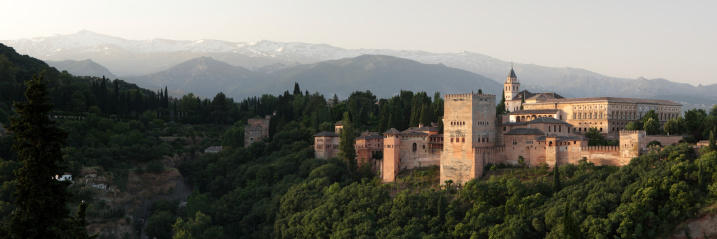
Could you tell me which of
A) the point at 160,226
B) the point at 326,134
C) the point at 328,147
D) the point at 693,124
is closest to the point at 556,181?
the point at 693,124

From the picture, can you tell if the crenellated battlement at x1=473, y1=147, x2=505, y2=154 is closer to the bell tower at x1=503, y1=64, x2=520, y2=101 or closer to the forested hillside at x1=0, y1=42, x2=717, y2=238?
the forested hillside at x1=0, y1=42, x2=717, y2=238

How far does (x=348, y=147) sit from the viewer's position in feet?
196

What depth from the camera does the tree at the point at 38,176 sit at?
1761 cm

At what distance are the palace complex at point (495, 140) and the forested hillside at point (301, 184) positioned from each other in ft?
3.44

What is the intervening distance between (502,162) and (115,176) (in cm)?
3120

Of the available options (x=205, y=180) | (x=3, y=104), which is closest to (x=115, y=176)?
(x=205, y=180)

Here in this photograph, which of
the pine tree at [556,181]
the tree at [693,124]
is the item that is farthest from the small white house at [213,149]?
the tree at [693,124]

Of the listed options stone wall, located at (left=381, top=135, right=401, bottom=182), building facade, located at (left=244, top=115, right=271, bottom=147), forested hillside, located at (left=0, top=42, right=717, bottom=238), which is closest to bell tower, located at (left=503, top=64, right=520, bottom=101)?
forested hillside, located at (left=0, top=42, right=717, bottom=238)

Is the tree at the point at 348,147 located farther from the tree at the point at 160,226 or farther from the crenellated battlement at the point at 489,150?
the tree at the point at 160,226

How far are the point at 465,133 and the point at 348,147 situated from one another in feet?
37.2

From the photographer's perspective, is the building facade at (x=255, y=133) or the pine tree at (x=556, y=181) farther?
the building facade at (x=255, y=133)

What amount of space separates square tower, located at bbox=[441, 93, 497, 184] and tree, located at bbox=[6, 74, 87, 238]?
36820mm

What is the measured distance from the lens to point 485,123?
5253 centimetres

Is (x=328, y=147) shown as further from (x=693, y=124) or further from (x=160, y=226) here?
(x=693, y=124)
